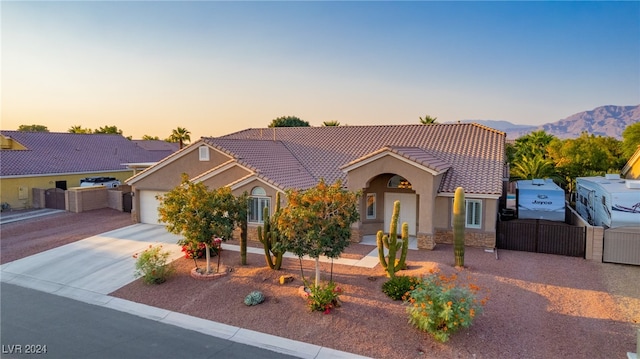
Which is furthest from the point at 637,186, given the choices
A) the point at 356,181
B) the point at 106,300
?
the point at 106,300

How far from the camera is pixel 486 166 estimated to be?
23141 mm

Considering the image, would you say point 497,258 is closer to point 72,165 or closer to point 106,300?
point 106,300

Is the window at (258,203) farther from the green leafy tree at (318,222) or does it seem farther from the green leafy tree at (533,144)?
the green leafy tree at (533,144)

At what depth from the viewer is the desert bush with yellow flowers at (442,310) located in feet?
35.4

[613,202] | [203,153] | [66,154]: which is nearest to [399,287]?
[613,202]

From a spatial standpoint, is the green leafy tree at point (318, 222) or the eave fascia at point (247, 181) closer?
the green leafy tree at point (318, 222)

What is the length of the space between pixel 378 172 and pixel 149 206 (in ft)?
53.9

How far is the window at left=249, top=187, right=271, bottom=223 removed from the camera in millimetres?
22766

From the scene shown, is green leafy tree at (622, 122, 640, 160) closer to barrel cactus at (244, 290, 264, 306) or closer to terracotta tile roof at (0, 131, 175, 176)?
barrel cactus at (244, 290, 264, 306)

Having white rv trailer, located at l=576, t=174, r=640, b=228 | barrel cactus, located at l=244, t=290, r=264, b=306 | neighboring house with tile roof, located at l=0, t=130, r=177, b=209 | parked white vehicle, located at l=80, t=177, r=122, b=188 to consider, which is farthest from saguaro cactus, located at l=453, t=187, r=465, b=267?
parked white vehicle, located at l=80, t=177, r=122, b=188

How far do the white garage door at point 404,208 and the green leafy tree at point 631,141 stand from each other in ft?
96.7

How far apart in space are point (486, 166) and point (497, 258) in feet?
21.1

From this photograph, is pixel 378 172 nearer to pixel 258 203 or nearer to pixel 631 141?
pixel 258 203

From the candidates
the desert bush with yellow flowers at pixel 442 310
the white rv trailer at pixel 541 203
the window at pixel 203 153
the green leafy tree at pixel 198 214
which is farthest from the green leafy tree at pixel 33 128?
the desert bush with yellow flowers at pixel 442 310
